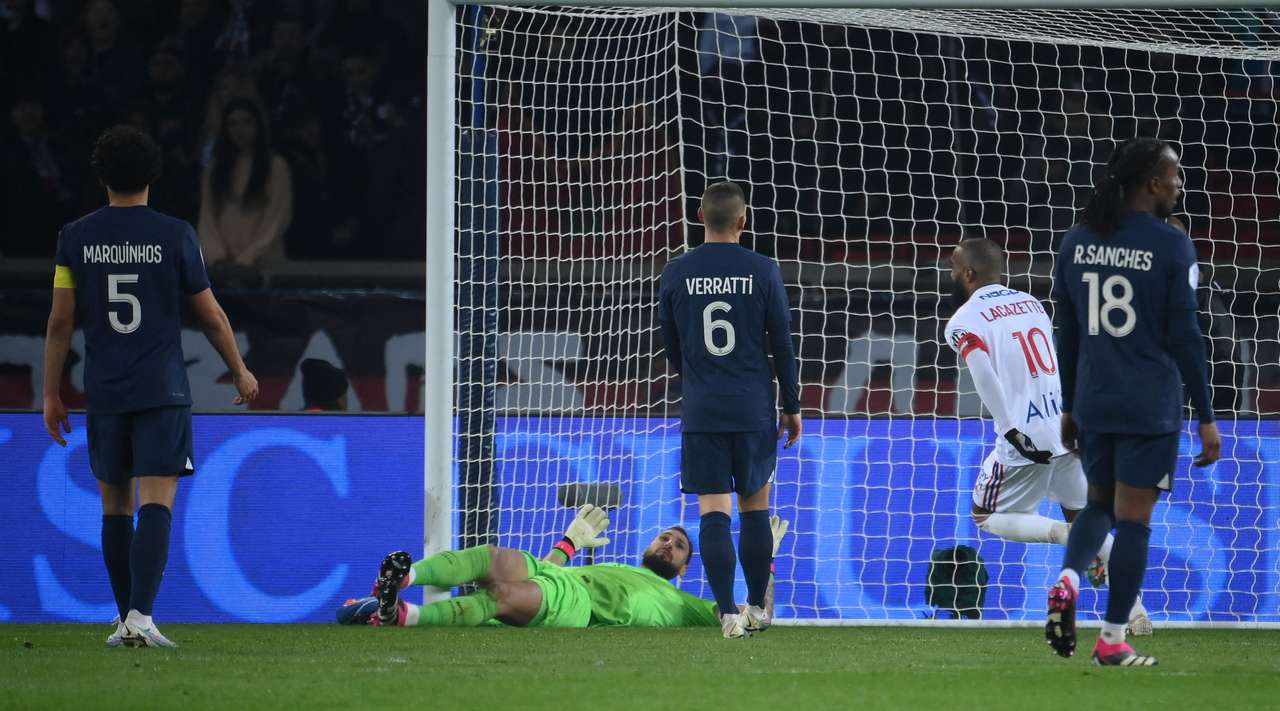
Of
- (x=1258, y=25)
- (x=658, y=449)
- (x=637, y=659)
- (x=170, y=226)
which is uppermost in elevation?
(x=1258, y=25)

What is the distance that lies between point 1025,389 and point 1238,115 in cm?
378

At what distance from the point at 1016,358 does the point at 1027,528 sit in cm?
67

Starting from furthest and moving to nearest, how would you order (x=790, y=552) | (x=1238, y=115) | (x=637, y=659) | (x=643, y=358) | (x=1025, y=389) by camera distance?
(x=1238, y=115), (x=643, y=358), (x=790, y=552), (x=1025, y=389), (x=637, y=659)

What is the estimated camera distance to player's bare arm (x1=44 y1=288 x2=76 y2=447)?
209 inches

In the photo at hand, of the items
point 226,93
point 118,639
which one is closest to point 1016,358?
point 118,639

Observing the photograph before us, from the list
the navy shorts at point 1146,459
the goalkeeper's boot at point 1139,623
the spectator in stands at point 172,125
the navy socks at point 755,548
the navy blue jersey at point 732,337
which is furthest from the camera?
the spectator in stands at point 172,125

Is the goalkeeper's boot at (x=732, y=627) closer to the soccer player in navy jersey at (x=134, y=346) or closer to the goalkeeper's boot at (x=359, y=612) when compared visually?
the goalkeeper's boot at (x=359, y=612)

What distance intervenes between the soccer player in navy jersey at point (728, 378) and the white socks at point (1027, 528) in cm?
122

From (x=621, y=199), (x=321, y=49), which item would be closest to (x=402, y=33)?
(x=321, y=49)

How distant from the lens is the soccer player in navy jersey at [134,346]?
518cm

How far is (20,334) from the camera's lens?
8859 mm

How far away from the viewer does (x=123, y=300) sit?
5227 millimetres

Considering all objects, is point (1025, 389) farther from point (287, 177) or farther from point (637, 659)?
point (287, 177)

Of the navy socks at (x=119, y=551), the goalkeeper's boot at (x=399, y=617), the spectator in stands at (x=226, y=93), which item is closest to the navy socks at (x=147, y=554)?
the navy socks at (x=119, y=551)
